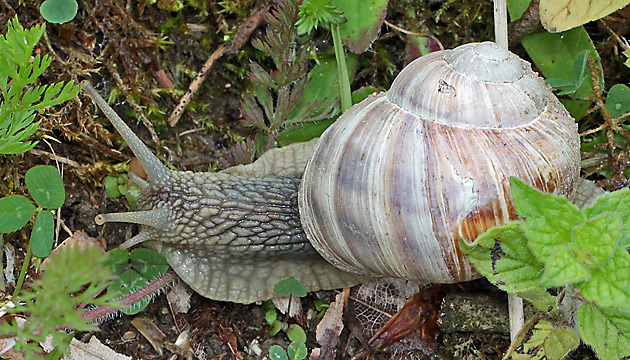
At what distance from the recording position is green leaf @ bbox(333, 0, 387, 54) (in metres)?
3.15

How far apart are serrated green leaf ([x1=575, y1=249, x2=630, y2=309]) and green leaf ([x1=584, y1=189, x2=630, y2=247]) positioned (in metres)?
0.15

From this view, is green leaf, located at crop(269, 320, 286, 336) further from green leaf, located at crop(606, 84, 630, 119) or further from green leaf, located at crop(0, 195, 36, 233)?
green leaf, located at crop(606, 84, 630, 119)

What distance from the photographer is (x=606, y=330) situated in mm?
2156

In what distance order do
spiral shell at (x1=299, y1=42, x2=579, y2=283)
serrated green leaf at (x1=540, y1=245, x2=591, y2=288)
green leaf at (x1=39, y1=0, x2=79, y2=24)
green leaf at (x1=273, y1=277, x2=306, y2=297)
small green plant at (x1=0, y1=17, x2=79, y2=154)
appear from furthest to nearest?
green leaf at (x1=39, y1=0, x2=79, y2=24), green leaf at (x1=273, y1=277, x2=306, y2=297), small green plant at (x1=0, y1=17, x2=79, y2=154), spiral shell at (x1=299, y1=42, x2=579, y2=283), serrated green leaf at (x1=540, y1=245, x2=591, y2=288)

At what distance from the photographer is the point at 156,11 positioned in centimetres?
332

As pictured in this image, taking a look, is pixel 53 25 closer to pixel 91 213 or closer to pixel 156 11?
pixel 156 11

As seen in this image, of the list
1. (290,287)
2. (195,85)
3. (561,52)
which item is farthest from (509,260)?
(195,85)

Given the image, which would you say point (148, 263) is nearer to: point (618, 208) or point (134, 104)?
point (134, 104)

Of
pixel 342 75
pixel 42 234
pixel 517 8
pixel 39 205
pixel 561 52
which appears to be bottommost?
pixel 42 234

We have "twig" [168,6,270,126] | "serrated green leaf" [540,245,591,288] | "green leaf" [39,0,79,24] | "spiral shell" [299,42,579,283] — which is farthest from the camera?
"twig" [168,6,270,126]

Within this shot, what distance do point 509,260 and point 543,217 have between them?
290 mm

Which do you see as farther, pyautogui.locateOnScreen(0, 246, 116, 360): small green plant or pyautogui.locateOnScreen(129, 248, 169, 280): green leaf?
pyautogui.locateOnScreen(129, 248, 169, 280): green leaf

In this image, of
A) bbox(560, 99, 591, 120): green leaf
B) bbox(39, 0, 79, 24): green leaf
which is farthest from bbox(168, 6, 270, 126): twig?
bbox(560, 99, 591, 120): green leaf

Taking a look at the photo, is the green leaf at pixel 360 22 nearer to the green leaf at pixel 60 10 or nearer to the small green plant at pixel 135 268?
the green leaf at pixel 60 10
